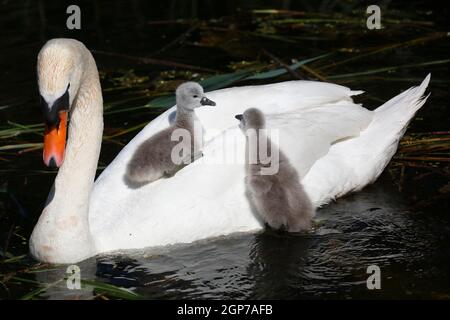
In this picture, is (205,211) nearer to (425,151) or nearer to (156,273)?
(156,273)

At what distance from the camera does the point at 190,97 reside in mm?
7297

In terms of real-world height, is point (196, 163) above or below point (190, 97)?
below

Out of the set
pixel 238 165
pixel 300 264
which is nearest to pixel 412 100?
pixel 238 165

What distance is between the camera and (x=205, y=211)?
718 cm

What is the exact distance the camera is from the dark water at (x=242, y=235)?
21.9 ft

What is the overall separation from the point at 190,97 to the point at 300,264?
143cm

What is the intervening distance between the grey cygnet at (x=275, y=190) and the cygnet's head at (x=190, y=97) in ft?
1.26

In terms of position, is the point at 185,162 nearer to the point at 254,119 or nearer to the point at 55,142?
the point at 254,119

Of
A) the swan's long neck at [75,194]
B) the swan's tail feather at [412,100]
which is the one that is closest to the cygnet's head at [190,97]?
the swan's long neck at [75,194]

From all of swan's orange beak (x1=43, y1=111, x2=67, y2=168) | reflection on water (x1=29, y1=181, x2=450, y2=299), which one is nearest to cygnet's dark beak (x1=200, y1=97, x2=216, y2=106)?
reflection on water (x1=29, y1=181, x2=450, y2=299)

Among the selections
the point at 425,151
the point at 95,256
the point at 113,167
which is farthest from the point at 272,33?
the point at 95,256

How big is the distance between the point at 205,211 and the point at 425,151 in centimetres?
231
